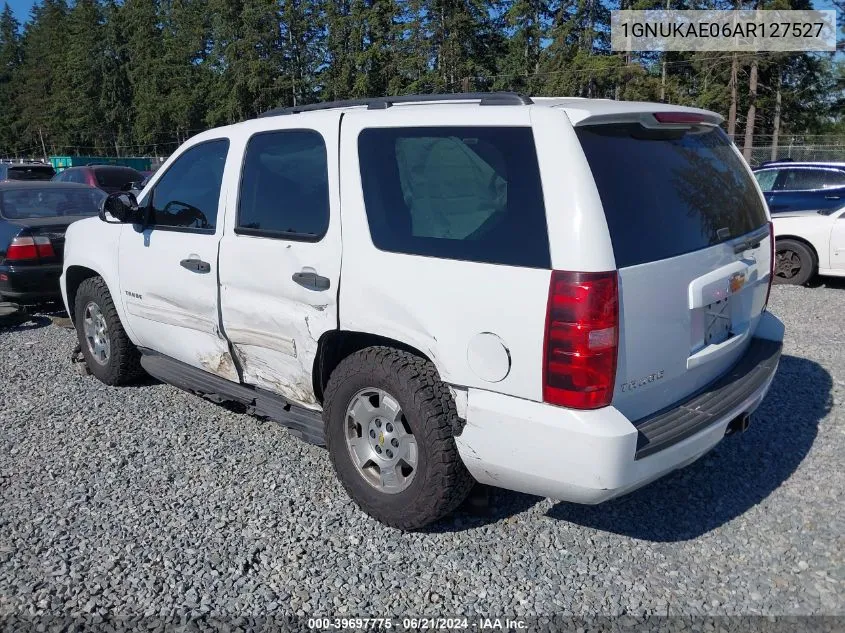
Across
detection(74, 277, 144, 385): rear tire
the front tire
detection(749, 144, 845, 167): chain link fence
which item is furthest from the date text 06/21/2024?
detection(749, 144, 845, 167): chain link fence

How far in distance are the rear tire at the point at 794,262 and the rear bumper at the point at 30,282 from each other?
29.9ft

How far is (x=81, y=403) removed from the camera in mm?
5129

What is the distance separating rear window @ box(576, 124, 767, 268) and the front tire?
3.34 ft

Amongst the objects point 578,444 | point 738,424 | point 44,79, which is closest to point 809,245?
point 738,424

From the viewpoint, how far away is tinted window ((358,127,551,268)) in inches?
110

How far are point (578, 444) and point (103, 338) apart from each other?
4127 mm

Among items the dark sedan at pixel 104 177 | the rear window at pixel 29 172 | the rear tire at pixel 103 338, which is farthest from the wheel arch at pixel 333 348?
the rear window at pixel 29 172

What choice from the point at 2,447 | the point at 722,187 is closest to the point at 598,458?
the point at 722,187

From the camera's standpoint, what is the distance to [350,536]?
339 cm

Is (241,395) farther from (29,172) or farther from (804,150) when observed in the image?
(804,150)

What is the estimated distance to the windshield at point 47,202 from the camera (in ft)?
26.2

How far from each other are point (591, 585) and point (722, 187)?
1993 millimetres

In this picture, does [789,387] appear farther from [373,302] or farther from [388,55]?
[388,55]

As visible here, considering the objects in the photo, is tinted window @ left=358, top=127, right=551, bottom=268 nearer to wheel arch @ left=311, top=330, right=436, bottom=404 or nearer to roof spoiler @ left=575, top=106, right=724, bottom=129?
roof spoiler @ left=575, top=106, right=724, bottom=129
